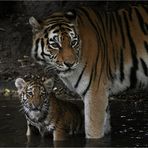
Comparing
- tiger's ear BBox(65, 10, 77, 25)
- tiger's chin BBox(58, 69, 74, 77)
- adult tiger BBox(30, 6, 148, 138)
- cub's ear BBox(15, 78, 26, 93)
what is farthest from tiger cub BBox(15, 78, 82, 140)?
tiger's ear BBox(65, 10, 77, 25)

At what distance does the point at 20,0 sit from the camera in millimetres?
14109

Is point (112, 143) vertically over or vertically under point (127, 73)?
under

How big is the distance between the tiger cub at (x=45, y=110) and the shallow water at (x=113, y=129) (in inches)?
5.4

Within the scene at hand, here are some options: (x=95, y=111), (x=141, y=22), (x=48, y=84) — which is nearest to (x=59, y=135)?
(x=95, y=111)

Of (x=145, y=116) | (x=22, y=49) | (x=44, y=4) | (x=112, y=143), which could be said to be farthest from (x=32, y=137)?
(x=44, y=4)

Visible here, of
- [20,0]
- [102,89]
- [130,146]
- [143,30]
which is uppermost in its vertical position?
[20,0]

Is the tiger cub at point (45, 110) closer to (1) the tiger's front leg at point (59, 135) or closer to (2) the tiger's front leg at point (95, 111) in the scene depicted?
(1) the tiger's front leg at point (59, 135)

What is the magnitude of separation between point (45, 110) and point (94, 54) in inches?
36.5

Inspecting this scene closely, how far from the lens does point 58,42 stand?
7.38 meters

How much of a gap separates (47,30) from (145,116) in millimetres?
2343

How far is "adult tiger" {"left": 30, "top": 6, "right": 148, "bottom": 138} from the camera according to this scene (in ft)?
24.3

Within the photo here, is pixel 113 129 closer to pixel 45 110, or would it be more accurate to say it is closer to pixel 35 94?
pixel 45 110

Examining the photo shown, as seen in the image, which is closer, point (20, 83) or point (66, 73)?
point (66, 73)

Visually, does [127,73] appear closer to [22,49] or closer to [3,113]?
[3,113]
